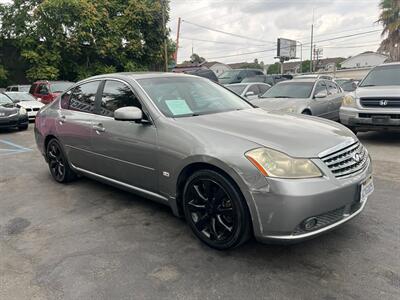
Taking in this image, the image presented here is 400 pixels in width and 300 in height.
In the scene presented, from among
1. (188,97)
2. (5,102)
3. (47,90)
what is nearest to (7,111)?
(5,102)

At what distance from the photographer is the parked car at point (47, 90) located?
14.3 m

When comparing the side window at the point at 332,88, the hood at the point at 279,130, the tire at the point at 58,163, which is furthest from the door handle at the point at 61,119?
the side window at the point at 332,88

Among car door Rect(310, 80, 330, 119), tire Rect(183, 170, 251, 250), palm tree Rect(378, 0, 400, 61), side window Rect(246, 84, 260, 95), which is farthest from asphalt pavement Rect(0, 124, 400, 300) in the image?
palm tree Rect(378, 0, 400, 61)

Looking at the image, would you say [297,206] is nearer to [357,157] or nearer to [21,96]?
[357,157]

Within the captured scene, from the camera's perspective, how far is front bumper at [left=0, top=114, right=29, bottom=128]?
10703mm

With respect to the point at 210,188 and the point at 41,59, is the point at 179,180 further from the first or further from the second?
the point at 41,59

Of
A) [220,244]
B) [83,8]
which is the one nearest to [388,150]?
[220,244]

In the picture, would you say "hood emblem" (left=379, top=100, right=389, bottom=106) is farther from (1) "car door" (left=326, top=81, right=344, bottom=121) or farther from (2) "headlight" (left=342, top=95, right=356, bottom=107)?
(1) "car door" (left=326, top=81, right=344, bottom=121)

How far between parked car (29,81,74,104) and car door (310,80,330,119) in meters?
10.2

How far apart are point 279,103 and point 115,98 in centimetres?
483

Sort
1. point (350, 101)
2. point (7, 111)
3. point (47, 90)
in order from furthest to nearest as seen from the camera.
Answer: point (47, 90) → point (7, 111) → point (350, 101)

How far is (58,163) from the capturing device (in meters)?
5.17

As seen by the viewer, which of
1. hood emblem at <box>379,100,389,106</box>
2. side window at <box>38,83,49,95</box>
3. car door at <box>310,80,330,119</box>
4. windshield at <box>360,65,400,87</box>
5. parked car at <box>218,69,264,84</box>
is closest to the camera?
hood emblem at <box>379,100,389,106</box>

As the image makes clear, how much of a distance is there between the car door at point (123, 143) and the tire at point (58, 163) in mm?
951
